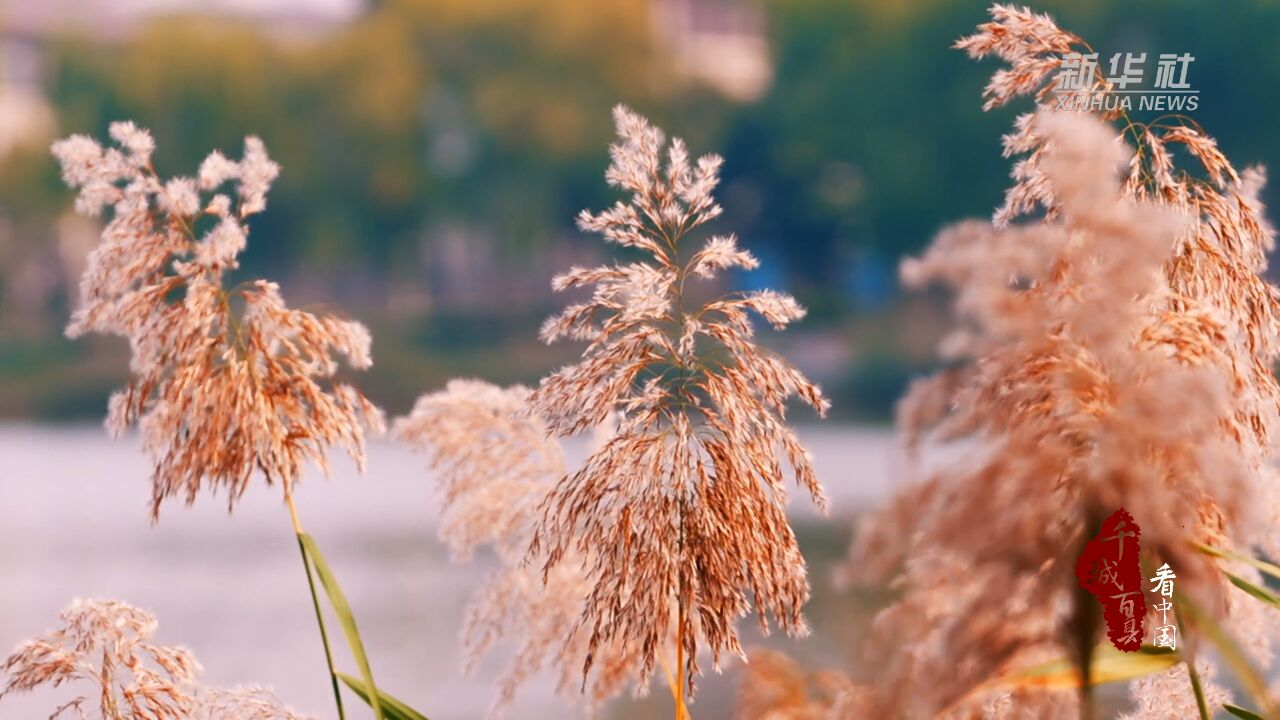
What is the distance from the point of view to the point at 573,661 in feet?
8.69

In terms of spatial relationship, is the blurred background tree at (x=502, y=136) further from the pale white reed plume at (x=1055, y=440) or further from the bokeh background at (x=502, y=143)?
the pale white reed plume at (x=1055, y=440)

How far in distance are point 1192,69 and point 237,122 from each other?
1176 inches

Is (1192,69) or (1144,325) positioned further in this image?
(1192,69)

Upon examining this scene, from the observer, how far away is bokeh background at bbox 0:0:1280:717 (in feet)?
132

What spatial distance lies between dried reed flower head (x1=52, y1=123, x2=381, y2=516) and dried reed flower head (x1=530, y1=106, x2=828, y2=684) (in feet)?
1.14

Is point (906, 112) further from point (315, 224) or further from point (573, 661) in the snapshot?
point (573, 661)

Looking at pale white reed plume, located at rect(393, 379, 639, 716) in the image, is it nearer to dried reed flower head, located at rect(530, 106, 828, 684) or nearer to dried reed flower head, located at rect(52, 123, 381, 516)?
dried reed flower head, located at rect(52, 123, 381, 516)

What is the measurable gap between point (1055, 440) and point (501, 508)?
1.30 metres

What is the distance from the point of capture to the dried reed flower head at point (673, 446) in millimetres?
1794

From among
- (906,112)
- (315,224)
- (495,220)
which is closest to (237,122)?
(315,224)

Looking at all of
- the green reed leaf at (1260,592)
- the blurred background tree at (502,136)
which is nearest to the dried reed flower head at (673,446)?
the green reed leaf at (1260,592)

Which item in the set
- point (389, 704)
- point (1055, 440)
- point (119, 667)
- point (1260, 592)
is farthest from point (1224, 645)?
point (119, 667)

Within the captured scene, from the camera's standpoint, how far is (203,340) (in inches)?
80.5

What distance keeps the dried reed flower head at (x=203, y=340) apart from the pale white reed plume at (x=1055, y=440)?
791 millimetres
